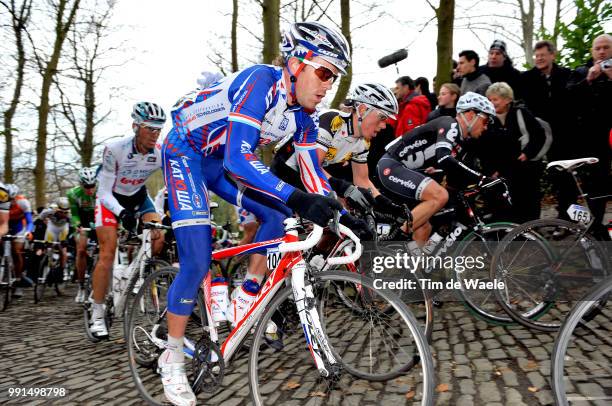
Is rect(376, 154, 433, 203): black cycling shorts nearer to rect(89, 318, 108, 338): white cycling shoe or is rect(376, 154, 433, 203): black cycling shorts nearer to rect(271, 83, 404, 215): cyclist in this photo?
rect(271, 83, 404, 215): cyclist

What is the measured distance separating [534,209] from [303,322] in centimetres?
456

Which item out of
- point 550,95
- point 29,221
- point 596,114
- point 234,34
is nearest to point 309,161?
point 596,114

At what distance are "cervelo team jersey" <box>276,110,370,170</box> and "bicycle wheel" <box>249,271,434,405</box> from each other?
210cm

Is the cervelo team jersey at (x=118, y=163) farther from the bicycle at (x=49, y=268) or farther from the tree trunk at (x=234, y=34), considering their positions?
the tree trunk at (x=234, y=34)

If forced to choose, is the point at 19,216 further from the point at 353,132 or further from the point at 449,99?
the point at 449,99

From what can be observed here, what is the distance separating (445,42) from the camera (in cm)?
842

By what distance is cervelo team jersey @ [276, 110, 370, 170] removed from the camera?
4750 millimetres

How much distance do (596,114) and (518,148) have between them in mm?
942

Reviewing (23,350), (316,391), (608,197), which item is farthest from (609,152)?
(23,350)

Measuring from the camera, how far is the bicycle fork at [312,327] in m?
2.38

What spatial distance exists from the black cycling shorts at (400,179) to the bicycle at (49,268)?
284 inches

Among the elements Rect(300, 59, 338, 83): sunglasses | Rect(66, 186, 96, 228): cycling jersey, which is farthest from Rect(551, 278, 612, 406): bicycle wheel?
Rect(66, 186, 96, 228): cycling jersey

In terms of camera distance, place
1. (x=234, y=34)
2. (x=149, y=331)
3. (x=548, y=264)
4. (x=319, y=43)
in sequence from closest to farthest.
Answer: (x=319, y=43) → (x=149, y=331) → (x=548, y=264) → (x=234, y=34)

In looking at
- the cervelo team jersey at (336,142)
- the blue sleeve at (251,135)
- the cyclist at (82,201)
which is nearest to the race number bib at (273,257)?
the blue sleeve at (251,135)
